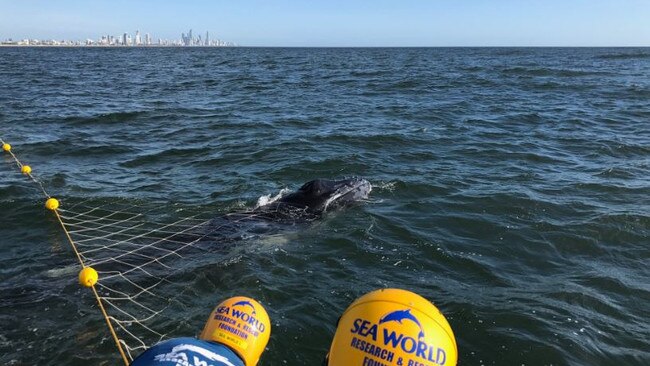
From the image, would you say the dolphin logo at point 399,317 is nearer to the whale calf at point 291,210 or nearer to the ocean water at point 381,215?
the ocean water at point 381,215

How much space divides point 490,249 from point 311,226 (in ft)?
11.3

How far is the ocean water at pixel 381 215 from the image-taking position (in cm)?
634

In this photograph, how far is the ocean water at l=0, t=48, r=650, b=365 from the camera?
6.34m

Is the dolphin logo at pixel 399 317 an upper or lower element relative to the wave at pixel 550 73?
lower

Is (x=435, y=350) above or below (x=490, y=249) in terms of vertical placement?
above

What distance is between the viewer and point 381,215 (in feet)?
34.7

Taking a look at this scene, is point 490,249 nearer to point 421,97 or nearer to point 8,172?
point 8,172

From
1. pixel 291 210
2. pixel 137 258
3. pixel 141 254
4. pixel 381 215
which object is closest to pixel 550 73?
pixel 381 215

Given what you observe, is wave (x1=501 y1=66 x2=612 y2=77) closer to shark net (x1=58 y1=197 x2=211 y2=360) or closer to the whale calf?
the whale calf

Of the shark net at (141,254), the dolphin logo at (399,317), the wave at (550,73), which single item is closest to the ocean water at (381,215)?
the shark net at (141,254)

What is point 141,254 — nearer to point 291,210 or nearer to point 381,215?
point 291,210

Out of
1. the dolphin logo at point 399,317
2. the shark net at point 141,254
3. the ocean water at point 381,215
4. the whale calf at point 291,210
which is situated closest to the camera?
the dolphin logo at point 399,317

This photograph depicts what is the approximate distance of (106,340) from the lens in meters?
6.03

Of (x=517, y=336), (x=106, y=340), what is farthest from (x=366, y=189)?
(x=106, y=340)
